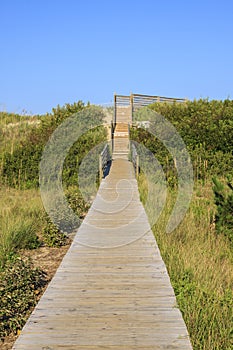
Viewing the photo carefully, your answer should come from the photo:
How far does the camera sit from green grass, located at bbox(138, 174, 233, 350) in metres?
4.93

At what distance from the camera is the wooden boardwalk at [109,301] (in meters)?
4.51

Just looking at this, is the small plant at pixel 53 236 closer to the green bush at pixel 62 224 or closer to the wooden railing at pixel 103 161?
the green bush at pixel 62 224

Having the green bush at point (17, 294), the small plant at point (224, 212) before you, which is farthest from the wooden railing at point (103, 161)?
the green bush at point (17, 294)

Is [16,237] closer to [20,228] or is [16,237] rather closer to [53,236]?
[20,228]

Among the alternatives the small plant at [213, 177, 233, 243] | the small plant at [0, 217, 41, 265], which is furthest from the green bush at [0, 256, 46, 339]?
the small plant at [213, 177, 233, 243]

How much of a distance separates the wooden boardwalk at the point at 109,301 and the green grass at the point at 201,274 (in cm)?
20

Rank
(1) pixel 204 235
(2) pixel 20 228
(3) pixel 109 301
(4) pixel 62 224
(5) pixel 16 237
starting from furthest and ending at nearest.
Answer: (4) pixel 62 224
(1) pixel 204 235
(2) pixel 20 228
(5) pixel 16 237
(3) pixel 109 301

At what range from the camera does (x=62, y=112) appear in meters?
24.6

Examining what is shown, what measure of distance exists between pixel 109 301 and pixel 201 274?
1860 millimetres

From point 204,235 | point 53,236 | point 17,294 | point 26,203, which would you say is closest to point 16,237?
point 53,236

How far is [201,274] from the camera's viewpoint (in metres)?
6.83

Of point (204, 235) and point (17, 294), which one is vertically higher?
point (204, 235)

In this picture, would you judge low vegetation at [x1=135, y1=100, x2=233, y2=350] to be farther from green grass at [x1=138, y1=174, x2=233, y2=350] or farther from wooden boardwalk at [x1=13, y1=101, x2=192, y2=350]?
wooden boardwalk at [x1=13, y1=101, x2=192, y2=350]

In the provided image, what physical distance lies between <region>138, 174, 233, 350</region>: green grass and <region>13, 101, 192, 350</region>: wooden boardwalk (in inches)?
8.0
